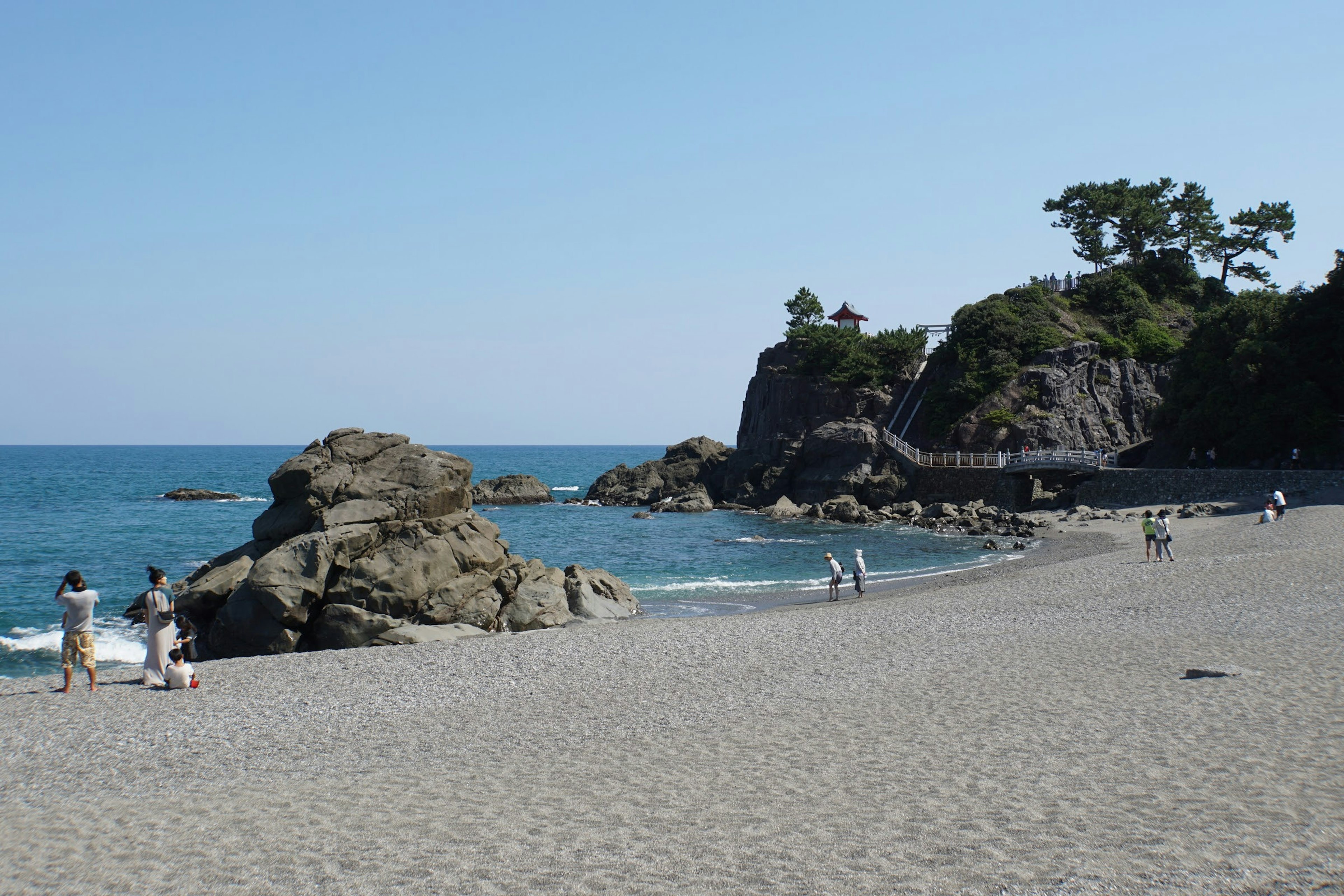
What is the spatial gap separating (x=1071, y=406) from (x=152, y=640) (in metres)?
57.1

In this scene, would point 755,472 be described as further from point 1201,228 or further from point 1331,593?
point 1331,593

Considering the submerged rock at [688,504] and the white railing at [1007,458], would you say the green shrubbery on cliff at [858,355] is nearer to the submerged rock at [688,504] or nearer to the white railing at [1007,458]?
the white railing at [1007,458]

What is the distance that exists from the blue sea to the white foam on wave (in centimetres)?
6

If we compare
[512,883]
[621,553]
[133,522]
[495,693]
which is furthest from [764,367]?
[512,883]

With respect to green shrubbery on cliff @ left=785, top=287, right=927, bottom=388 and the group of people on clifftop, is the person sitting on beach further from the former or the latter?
green shrubbery on cliff @ left=785, top=287, right=927, bottom=388

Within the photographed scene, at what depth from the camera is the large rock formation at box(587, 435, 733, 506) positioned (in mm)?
75062

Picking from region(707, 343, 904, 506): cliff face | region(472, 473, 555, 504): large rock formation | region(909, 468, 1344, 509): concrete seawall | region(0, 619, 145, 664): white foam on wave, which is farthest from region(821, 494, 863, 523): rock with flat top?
region(0, 619, 145, 664): white foam on wave

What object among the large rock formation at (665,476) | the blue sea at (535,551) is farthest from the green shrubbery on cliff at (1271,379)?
the large rock formation at (665,476)

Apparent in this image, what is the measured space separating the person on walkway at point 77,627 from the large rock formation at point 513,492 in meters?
63.3

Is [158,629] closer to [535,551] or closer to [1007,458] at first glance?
[535,551]

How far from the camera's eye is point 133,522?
59375 millimetres

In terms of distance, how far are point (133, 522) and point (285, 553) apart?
46713 millimetres

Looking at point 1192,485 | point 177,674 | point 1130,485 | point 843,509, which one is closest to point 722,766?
point 177,674

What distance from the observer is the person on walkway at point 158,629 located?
14.1 metres
